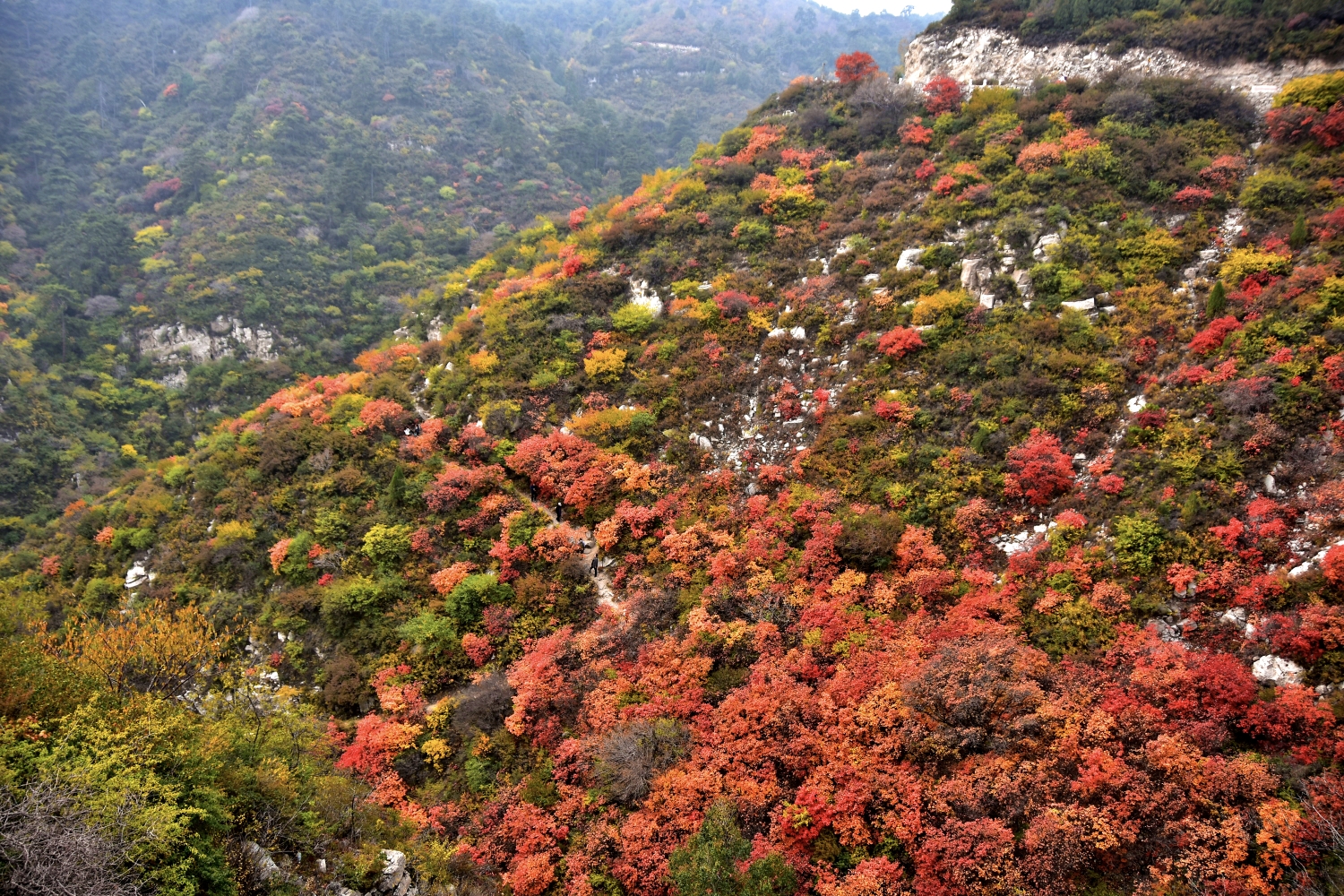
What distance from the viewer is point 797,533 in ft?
64.9

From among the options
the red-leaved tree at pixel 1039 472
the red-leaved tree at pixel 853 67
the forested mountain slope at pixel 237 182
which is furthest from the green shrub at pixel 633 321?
the forested mountain slope at pixel 237 182

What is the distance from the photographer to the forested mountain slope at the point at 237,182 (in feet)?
148

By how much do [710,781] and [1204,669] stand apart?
10.5 meters

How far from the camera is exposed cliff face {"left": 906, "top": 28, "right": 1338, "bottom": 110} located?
27067 mm

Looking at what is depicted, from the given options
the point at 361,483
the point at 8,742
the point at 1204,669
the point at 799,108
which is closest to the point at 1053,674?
the point at 1204,669

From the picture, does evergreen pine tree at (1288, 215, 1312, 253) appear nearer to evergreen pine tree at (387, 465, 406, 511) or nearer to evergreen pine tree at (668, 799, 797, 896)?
evergreen pine tree at (668, 799, 797, 896)

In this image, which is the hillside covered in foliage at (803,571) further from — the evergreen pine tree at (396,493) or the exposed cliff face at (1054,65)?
the exposed cliff face at (1054,65)

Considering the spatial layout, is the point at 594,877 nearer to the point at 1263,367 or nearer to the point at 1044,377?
the point at 1044,377

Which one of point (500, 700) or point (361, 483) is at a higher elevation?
point (361, 483)

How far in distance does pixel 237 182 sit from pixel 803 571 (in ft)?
226

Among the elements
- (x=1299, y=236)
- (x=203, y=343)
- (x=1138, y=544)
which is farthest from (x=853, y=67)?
(x=203, y=343)

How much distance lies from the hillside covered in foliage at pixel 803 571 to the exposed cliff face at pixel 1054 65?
9.89 ft

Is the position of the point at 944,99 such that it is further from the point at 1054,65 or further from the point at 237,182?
the point at 237,182

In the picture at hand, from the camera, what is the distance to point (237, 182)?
197 feet
